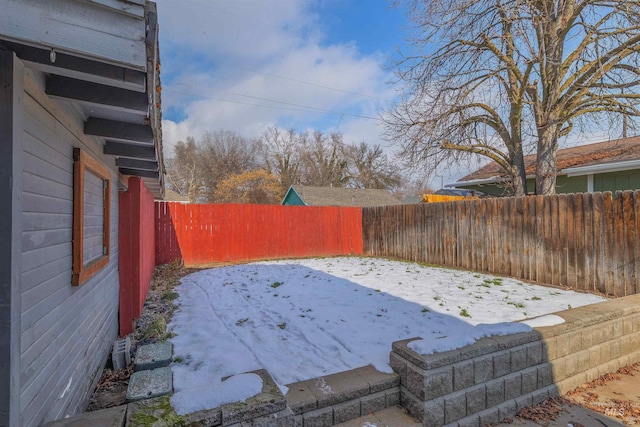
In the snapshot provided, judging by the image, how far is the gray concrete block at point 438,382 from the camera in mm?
1998

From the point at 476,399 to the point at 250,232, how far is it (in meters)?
7.59

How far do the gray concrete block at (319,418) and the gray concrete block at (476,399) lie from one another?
960 mm

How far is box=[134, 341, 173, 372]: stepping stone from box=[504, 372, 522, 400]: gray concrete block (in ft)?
8.51

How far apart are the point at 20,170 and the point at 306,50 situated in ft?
37.8

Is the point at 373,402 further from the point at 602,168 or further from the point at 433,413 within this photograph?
the point at 602,168

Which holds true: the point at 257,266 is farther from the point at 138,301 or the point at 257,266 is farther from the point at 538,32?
the point at 538,32

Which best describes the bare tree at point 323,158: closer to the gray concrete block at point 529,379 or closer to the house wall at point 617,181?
the house wall at point 617,181

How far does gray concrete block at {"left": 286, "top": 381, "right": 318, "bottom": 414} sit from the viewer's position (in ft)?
6.15

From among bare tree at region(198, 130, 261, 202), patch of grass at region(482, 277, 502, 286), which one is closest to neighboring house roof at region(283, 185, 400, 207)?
bare tree at region(198, 130, 261, 202)

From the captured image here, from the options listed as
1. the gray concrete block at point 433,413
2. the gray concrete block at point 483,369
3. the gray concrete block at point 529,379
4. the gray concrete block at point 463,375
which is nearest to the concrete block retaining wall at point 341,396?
the gray concrete block at point 433,413

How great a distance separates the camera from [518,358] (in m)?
2.36

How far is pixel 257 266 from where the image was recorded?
7.78 metres

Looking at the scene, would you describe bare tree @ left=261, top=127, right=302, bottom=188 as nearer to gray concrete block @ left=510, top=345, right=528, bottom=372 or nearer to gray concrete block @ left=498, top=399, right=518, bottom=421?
gray concrete block @ left=510, top=345, right=528, bottom=372

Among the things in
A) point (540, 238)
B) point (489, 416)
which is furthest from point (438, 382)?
point (540, 238)
